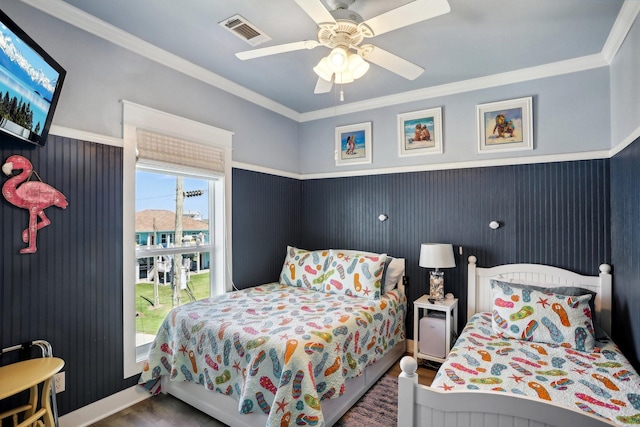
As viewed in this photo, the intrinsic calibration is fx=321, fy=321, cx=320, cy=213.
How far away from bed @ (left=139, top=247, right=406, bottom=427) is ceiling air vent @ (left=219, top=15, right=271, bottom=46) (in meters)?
2.05

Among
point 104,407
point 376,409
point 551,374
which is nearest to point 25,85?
point 104,407

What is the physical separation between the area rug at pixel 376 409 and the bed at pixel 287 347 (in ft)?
0.20

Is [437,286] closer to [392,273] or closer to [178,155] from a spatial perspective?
[392,273]

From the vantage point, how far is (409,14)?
149 cm

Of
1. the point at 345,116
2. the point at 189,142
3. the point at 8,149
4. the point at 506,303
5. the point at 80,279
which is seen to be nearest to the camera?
the point at 8,149

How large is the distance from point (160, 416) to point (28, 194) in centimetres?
171

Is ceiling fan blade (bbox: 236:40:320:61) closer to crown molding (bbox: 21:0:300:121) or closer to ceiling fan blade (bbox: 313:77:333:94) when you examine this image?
ceiling fan blade (bbox: 313:77:333:94)

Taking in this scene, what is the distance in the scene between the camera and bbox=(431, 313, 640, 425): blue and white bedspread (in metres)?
1.52

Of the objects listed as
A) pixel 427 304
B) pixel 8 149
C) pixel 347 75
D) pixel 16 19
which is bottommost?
pixel 427 304

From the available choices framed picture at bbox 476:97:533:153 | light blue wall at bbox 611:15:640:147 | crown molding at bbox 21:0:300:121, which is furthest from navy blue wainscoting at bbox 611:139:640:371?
crown molding at bbox 21:0:300:121

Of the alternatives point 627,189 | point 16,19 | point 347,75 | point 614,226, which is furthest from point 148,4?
point 614,226

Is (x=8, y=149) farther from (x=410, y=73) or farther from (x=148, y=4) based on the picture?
(x=410, y=73)

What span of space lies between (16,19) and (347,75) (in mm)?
1989

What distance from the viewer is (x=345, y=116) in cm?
386
